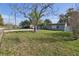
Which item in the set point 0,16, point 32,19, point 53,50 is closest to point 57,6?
point 32,19

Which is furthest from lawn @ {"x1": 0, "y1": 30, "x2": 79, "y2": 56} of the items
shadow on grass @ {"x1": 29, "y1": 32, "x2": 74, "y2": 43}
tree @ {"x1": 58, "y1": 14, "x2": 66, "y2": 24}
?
tree @ {"x1": 58, "y1": 14, "x2": 66, "y2": 24}

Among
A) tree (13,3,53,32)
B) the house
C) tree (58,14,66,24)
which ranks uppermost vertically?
tree (13,3,53,32)

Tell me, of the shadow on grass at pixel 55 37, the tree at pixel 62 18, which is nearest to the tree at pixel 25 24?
the shadow on grass at pixel 55 37

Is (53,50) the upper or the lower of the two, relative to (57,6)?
→ lower

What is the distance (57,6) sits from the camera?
2197 mm

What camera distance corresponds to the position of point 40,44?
220cm

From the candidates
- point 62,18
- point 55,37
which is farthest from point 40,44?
point 62,18

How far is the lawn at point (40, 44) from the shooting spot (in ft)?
7.13

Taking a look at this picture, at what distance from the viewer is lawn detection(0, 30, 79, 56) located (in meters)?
2.17

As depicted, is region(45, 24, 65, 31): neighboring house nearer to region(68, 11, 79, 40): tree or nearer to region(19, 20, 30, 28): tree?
region(68, 11, 79, 40): tree

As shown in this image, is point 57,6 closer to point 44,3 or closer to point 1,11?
point 44,3

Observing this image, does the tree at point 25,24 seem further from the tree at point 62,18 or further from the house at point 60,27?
the tree at point 62,18

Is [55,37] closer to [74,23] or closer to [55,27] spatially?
[55,27]

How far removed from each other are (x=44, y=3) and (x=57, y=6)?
0.14 meters
